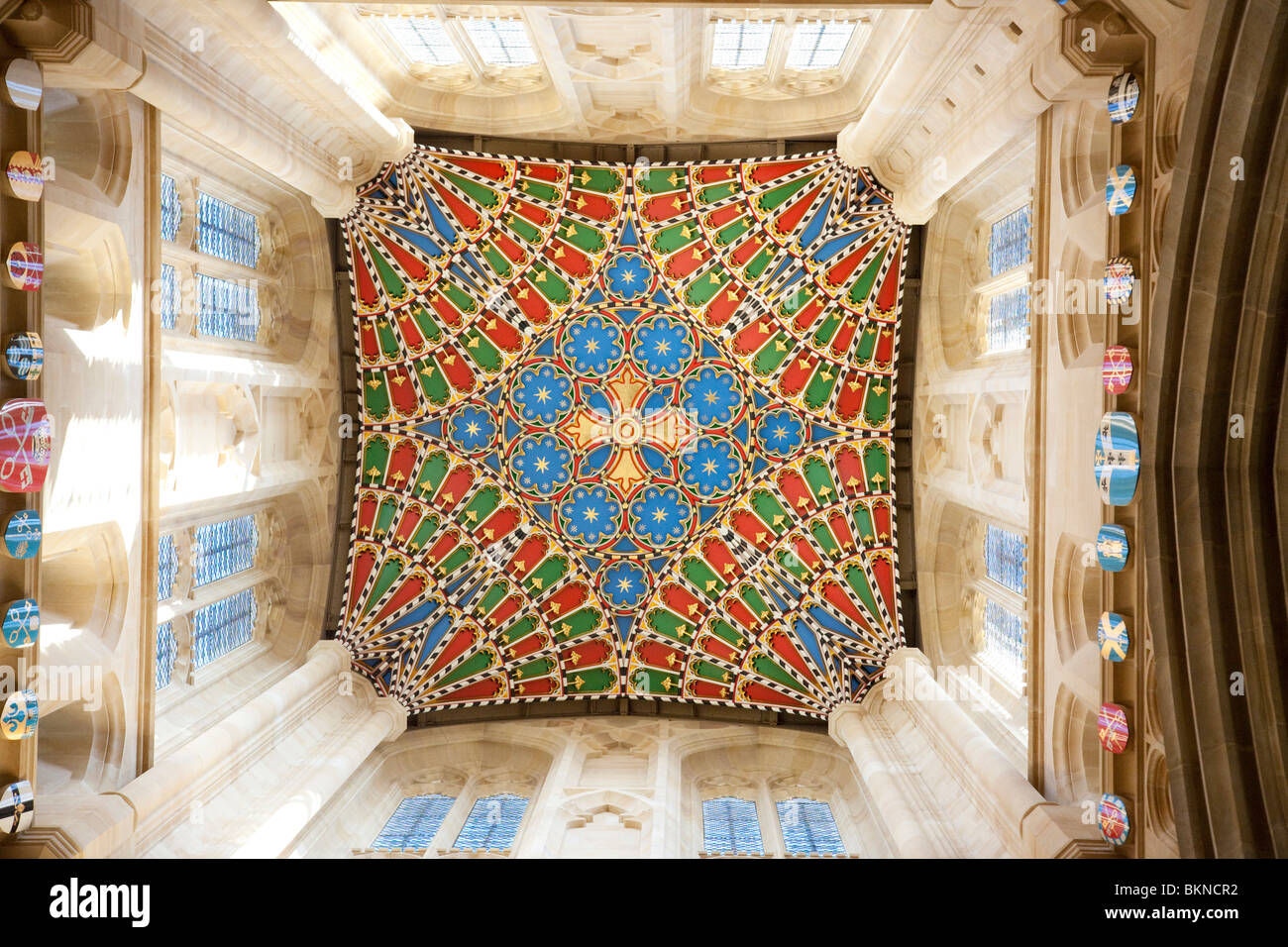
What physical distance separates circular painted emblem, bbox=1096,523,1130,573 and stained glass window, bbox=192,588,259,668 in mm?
9890

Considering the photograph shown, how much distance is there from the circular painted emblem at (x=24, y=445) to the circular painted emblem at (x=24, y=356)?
191mm

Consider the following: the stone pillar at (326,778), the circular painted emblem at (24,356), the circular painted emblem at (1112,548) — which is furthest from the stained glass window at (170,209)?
the circular painted emblem at (1112,548)

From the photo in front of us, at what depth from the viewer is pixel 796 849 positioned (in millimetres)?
10789

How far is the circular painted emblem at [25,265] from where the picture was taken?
609cm

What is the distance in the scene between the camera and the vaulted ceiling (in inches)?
382

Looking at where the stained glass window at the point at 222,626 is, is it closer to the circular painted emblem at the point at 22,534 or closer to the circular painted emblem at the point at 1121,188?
the circular painted emblem at the point at 22,534

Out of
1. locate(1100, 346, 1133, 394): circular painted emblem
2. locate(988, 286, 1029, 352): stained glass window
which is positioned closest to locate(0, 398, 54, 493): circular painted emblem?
locate(1100, 346, 1133, 394): circular painted emblem

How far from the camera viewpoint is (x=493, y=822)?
38.8 feet

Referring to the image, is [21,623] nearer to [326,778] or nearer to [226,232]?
[326,778]

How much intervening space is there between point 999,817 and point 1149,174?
5.55 meters

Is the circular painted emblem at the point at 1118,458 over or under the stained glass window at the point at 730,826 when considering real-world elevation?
over

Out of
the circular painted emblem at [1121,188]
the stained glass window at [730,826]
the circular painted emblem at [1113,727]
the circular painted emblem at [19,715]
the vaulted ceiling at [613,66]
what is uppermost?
the vaulted ceiling at [613,66]

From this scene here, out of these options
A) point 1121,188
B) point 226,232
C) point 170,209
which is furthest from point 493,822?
point 1121,188

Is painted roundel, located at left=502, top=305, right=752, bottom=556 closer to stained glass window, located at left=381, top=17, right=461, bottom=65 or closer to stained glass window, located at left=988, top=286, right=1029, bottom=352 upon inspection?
stained glass window, located at left=988, top=286, right=1029, bottom=352
